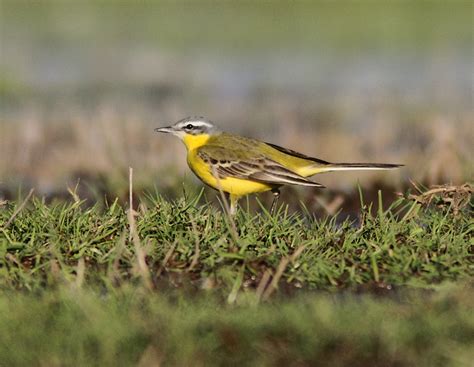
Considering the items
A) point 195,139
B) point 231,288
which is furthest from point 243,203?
point 231,288

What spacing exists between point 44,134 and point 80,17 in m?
15.1

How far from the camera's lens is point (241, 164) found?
9641 mm

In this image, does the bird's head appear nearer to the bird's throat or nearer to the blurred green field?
the bird's throat

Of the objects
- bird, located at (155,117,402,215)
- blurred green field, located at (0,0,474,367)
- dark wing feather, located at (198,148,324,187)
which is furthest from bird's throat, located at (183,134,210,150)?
blurred green field, located at (0,0,474,367)

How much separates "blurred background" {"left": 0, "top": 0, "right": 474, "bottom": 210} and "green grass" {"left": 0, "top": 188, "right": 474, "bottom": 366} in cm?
270

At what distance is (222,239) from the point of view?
743cm

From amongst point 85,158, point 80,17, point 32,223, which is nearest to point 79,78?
point 85,158

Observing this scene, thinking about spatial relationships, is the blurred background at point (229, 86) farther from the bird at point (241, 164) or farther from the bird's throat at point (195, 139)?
the bird at point (241, 164)

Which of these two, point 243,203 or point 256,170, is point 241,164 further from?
point 243,203

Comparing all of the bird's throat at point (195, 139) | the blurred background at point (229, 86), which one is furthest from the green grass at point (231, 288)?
the blurred background at point (229, 86)

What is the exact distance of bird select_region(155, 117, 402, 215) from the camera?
9.48m

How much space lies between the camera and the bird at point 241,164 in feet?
31.1

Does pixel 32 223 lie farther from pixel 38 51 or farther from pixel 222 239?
pixel 38 51

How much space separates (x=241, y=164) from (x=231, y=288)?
2.83m
